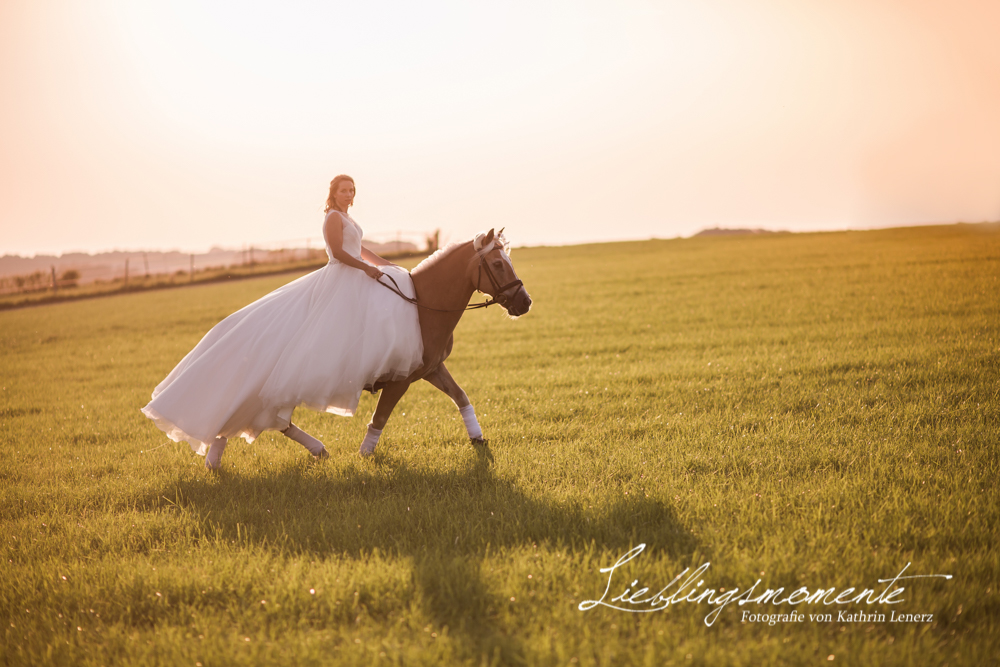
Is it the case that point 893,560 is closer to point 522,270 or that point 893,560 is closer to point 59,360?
point 59,360

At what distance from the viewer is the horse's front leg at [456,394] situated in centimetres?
734

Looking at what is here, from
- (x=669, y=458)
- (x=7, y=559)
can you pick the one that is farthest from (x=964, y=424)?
(x=7, y=559)

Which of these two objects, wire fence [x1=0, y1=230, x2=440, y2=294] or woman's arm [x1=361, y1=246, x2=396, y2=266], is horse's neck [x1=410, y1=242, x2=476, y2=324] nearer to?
woman's arm [x1=361, y1=246, x2=396, y2=266]

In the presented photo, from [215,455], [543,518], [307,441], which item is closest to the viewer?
[543,518]

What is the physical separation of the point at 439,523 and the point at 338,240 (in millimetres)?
3461

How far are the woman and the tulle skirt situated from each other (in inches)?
0.4

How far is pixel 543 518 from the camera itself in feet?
16.8

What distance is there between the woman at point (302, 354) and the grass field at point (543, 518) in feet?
2.63

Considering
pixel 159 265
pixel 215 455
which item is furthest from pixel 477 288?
pixel 159 265

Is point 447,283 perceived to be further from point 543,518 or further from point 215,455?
point 215,455

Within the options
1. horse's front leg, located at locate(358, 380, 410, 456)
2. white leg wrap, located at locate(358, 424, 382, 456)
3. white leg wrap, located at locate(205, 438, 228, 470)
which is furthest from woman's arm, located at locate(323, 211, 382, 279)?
white leg wrap, located at locate(205, 438, 228, 470)

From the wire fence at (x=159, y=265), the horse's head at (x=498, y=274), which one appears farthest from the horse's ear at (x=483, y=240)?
the wire fence at (x=159, y=265)

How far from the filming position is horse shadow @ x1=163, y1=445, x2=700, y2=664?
4.04 metres

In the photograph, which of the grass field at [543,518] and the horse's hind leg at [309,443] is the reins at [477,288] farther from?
the horse's hind leg at [309,443]
